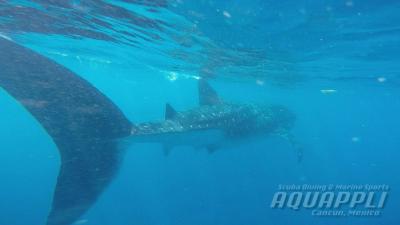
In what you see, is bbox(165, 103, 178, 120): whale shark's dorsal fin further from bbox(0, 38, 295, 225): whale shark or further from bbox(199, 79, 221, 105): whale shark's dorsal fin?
bbox(199, 79, 221, 105): whale shark's dorsal fin

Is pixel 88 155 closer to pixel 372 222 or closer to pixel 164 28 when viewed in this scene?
pixel 164 28

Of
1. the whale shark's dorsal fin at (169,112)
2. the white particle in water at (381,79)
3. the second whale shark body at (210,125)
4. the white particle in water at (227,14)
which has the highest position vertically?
the white particle in water at (227,14)

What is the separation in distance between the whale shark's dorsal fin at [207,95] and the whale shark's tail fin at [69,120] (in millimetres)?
6964

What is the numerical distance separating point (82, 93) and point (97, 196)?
1852 millimetres

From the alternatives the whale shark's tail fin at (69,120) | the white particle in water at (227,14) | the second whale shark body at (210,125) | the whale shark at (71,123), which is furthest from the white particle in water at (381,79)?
the whale shark's tail fin at (69,120)

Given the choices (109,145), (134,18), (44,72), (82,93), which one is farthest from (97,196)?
(134,18)

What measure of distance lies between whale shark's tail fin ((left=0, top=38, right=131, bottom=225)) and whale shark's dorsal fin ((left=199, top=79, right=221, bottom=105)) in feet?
22.8

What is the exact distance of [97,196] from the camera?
A: 234 inches

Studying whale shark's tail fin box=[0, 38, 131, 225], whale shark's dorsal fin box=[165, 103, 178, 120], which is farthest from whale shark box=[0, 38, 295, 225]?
whale shark's dorsal fin box=[165, 103, 178, 120]

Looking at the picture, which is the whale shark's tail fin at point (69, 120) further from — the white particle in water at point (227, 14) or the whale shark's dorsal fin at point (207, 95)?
the whale shark's dorsal fin at point (207, 95)

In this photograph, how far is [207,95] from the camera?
531 inches

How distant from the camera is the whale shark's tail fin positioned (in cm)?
519

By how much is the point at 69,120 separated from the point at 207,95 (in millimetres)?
8104

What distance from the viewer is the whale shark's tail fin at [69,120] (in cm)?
519
